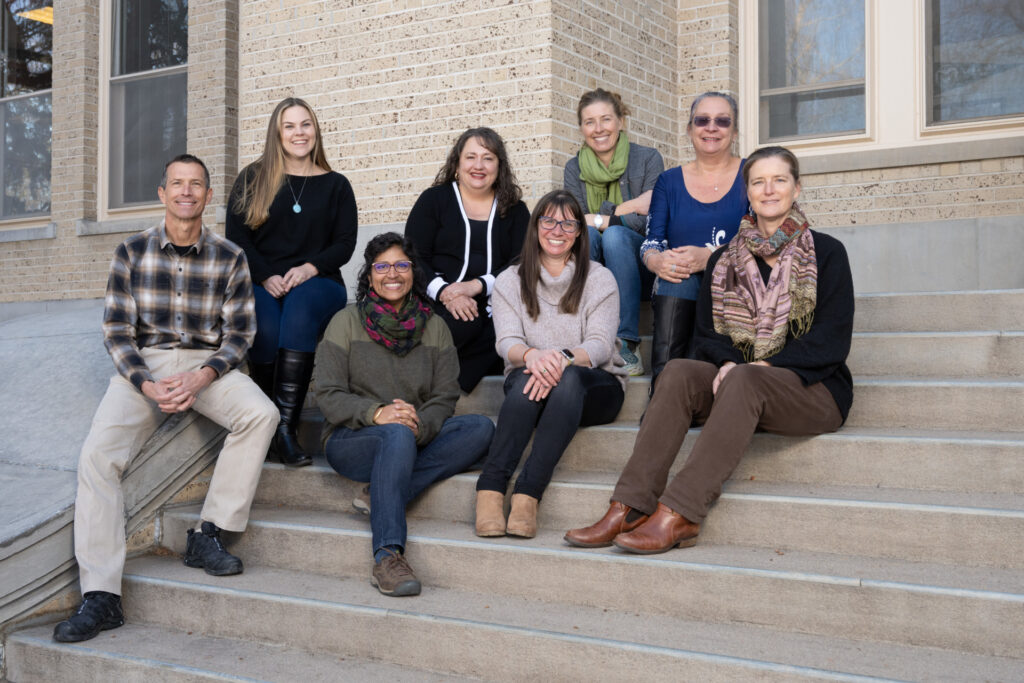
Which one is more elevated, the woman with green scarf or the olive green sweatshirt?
the woman with green scarf

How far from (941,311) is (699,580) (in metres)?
2.16

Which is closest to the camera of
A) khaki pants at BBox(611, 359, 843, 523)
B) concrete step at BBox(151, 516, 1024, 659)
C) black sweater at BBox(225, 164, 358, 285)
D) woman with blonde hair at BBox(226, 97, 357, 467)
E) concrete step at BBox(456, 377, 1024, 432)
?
concrete step at BBox(151, 516, 1024, 659)

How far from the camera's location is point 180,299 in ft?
13.7

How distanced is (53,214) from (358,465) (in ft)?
23.8

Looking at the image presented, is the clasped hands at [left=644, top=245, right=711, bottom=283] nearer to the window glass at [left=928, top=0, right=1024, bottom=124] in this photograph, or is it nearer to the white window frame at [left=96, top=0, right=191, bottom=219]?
the window glass at [left=928, top=0, right=1024, bottom=124]

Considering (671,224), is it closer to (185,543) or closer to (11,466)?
(185,543)

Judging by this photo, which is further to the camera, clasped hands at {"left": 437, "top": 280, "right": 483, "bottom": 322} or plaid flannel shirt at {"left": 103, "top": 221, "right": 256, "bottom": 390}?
clasped hands at {"left": 437, "top": 280, "right": 483, "bottom": 322}

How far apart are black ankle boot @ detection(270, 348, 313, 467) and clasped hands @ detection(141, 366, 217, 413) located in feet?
1.63

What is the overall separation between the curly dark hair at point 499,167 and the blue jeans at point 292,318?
0.89 meters

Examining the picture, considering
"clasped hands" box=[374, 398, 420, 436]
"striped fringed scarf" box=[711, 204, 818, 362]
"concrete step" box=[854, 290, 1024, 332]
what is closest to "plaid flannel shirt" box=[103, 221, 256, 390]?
"clasped hands" box=[374, 398, 420, 436]

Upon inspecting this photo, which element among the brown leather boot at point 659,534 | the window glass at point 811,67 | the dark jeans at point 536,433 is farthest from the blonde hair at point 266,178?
the window glass at point 811,67

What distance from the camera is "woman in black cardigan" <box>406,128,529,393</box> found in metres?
4.74

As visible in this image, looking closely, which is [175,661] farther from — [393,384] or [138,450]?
[393,384]

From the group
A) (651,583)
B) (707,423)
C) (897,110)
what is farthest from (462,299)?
(897,110)
